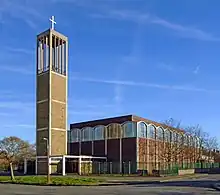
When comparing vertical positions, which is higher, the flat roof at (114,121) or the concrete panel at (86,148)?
the flat roof at (114,121)

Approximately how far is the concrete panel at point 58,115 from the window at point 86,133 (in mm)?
8117

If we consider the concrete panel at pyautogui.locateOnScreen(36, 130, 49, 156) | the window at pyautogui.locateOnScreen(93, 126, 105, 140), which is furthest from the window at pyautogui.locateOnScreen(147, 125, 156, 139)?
the concrete panel at pyautogui.locateOnScreen(36, 130, 49, 156)

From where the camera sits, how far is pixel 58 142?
8050cm

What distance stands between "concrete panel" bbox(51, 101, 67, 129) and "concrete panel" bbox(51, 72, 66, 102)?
4.61 feet

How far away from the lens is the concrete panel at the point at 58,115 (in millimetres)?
79812

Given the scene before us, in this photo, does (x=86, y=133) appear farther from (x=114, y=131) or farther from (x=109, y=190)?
(x=109, y=190)

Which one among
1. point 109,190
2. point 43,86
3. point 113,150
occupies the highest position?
point 43,86

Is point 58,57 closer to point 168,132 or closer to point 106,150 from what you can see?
point 106,150

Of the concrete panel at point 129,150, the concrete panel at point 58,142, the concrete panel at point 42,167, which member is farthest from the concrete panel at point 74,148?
the concrete panel at point 129,150

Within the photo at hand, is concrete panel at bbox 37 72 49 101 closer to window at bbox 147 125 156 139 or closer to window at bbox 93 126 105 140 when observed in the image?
window at bbox 93 126 105 140

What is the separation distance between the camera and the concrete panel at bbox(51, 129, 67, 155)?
79375 millimetres

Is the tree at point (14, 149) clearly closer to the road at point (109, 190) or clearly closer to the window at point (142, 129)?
the window at point (142, 129)

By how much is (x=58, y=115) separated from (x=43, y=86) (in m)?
6.63

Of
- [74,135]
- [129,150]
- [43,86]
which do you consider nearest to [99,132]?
[74,135]
